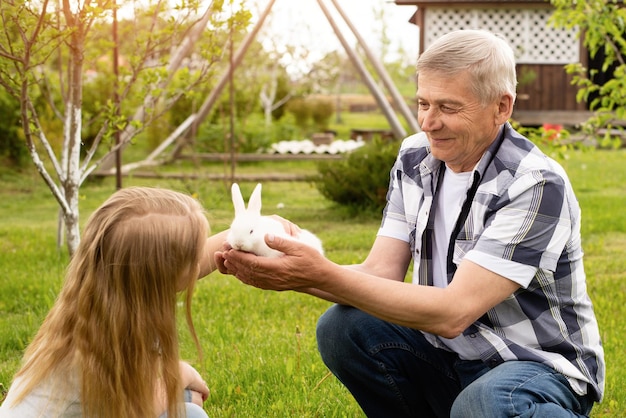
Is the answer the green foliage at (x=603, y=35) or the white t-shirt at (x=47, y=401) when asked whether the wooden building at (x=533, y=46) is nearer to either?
the green foliage at (x=603, y=35)

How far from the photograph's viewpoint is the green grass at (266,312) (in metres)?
3.74

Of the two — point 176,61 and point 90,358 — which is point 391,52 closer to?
point 176,61

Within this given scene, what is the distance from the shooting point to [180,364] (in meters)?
2.67

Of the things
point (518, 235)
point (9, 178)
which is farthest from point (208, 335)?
point (9, 178)

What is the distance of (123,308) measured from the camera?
2438 millimetres

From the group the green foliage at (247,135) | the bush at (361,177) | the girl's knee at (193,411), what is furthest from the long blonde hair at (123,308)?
the green foliage at (247,135)

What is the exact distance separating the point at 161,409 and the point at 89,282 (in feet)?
1.44

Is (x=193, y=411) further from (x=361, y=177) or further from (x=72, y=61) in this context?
(x=361, y=177)

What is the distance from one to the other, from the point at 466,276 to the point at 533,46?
16.6 metres

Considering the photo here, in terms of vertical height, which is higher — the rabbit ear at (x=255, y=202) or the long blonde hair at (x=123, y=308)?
the rabbit ear at (x=255, y=202)

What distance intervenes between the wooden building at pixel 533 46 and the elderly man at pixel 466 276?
1496 cm

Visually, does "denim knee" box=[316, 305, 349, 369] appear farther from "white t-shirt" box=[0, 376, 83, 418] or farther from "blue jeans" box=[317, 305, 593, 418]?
"white t-shirt" box=[0, 376, 83, 418]

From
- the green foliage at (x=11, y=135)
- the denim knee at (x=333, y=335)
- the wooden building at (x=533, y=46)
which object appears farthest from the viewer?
the wooden building at (x=533, y=46)

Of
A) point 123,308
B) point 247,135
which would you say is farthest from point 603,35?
point 247,135
